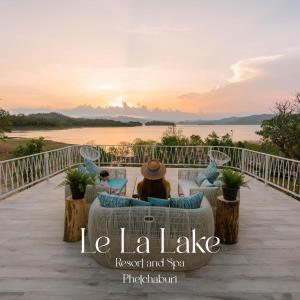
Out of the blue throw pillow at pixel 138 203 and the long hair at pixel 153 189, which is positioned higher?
the blue throw pillow at pixel 138 203

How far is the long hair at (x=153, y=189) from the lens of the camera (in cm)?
398

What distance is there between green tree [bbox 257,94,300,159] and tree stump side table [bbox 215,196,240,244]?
12.2 metres

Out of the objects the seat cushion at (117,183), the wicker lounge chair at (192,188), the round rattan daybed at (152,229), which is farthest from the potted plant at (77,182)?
the seat cushion at (117,183)

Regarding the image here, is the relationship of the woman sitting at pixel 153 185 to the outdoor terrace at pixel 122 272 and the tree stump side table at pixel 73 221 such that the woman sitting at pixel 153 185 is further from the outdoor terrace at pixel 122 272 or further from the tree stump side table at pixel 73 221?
the outdoor terrace at pixel 122 272

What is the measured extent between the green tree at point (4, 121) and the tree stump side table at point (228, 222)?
1603 cm

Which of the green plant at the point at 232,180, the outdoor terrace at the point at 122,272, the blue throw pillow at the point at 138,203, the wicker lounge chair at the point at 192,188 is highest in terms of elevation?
the green plant at the point at 232,180

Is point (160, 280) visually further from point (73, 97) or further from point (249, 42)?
point (73, 97)

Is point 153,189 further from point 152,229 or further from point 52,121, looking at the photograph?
point 52,121

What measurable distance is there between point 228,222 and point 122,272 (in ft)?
4.77

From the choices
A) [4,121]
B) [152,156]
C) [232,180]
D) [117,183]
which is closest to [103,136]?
[4,121]

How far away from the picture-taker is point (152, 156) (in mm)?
10500

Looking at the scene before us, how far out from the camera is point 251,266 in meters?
2.89

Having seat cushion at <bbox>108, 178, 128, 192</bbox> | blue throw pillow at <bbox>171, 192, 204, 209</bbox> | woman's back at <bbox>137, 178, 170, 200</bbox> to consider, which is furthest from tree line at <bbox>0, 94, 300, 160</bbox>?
blue throw pillow at <bbox>171, 192, 204, 209</bbox>

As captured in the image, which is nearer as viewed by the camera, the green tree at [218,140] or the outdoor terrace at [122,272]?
the outdoor terrace at [122,272]
